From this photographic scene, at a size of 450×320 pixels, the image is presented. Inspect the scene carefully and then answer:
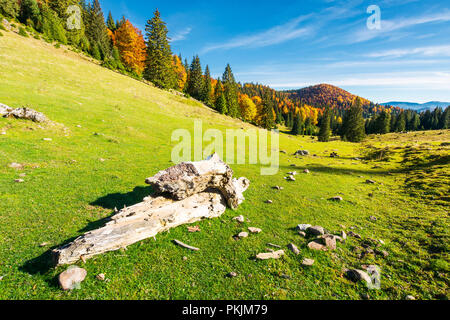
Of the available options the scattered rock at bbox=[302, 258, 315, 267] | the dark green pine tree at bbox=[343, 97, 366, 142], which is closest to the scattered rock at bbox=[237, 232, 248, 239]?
the scattered rock at bbox=[302, 258, 315, 267]

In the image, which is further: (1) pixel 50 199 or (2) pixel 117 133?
(2) pixel 117 133

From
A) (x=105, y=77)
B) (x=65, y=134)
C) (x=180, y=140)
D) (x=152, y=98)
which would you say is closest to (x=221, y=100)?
(x=152, y=98)

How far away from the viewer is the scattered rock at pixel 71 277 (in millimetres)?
5551

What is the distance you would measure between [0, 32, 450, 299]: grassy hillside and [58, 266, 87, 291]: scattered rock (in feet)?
0.65

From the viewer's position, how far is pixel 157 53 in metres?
61.0

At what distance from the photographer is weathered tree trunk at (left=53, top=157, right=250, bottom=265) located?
258 inches

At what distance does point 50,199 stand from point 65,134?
13.4 m

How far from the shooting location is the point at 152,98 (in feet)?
160

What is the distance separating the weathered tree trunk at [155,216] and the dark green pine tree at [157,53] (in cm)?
6432

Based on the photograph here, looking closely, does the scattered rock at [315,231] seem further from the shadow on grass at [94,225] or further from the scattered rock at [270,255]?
the shadow on grass at [94,225]

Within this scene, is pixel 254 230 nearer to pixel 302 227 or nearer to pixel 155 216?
pixel 302 227
